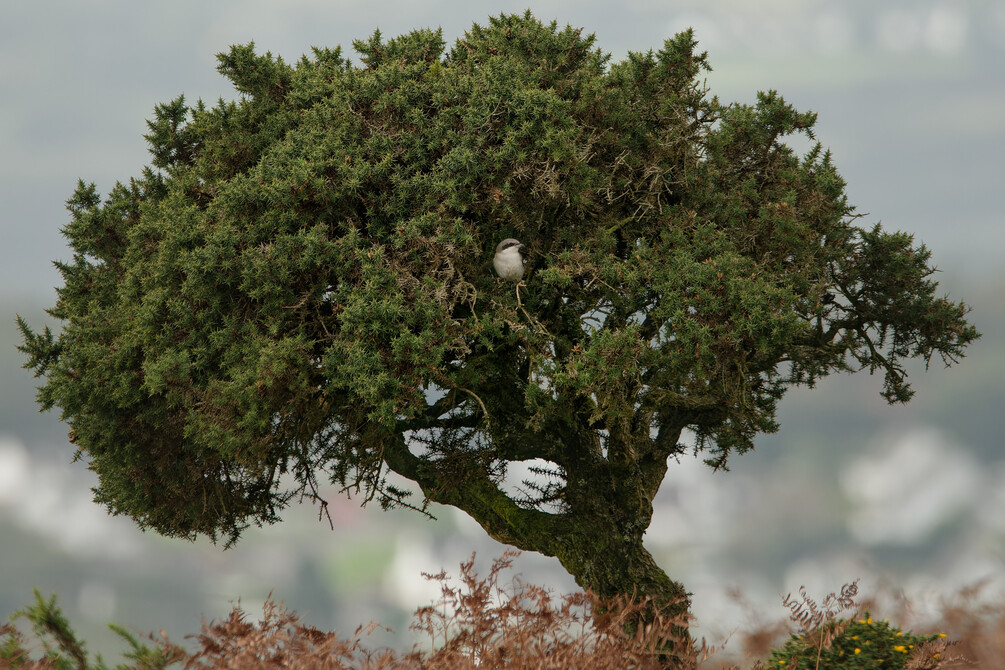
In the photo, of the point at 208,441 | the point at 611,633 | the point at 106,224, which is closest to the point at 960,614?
the point at 611,633

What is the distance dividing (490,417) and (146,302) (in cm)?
463

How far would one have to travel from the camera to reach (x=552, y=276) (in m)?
10.5

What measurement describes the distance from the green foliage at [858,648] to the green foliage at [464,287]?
295 cm

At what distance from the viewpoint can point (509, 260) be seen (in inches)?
432

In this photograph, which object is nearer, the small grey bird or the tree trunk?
the small grey bird

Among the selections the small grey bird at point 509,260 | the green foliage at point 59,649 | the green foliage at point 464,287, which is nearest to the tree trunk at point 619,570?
the green foliage at point 464,287

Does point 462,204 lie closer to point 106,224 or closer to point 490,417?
point 490,417

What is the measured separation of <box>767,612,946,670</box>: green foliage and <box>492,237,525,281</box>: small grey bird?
503 cm

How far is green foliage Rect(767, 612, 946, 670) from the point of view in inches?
343

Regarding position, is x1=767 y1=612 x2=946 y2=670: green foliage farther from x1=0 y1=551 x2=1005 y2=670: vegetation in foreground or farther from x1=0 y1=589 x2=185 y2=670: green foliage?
x1=0 y1=589 x2=185 y2=670: green foliage

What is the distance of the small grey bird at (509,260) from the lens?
10969 mm

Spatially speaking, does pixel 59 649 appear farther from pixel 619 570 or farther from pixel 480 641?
pixel 619 570

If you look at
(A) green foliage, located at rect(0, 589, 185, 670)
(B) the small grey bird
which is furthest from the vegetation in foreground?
(B) the small grey bird

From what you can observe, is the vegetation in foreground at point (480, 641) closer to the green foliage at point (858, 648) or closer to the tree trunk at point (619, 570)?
the green foliage at point (858, 648)
